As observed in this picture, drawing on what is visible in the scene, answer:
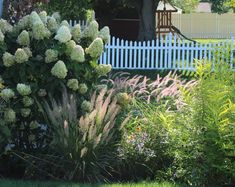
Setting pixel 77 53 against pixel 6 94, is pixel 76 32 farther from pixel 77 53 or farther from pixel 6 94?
pixel 6 94

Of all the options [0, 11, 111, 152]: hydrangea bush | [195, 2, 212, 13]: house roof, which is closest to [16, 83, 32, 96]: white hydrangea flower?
[0, 11, 111, 152]: hydrangea bush

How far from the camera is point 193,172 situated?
6.47 meters

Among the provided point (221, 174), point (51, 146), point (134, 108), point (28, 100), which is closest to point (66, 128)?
point (51, 146)

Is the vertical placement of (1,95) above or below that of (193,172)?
above

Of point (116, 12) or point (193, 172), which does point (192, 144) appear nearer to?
point (193, 172)

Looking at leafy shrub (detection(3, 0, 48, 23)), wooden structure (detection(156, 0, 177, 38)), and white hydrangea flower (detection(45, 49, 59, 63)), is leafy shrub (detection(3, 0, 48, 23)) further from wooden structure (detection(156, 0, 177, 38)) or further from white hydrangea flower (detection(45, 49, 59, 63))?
wooden structure (detection(156, 0, 177, 38))

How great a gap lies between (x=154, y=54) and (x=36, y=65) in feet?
37.3

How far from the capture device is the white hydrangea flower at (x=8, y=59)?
699cm

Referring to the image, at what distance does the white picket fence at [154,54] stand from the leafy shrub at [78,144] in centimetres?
1125

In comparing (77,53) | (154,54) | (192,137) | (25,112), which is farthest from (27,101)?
(154,54)

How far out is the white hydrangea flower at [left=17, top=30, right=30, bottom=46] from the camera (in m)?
7.15

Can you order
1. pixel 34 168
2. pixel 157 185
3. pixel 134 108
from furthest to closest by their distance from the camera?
pixel 134 108 < pixel 34 168 < pixel 157 185

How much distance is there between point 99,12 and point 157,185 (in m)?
22.6

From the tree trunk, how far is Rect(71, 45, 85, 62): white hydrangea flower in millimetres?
15764
